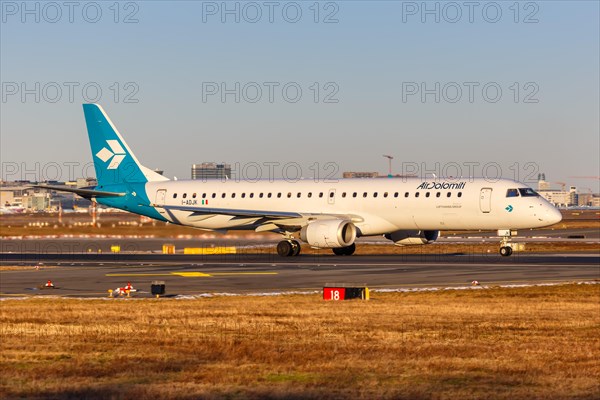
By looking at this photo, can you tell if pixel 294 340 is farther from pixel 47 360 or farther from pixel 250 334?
pixel 47 360

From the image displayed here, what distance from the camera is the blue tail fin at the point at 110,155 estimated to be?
7125 cm

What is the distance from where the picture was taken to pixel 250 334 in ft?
76.3

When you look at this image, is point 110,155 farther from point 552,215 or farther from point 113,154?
point 552,215

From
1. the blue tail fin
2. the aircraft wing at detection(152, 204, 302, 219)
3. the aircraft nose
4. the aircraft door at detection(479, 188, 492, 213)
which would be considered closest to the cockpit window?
the aircraft nose

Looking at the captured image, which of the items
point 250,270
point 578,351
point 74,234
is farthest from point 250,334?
point 74,234

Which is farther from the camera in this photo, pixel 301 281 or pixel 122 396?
pixel 301 281

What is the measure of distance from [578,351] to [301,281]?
71.8 ft

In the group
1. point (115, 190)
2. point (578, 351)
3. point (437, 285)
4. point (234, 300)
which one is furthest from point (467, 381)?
point (115, 190)

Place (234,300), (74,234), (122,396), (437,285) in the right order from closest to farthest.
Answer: (122,396)
(234,300)
(437,285)
(74,234)

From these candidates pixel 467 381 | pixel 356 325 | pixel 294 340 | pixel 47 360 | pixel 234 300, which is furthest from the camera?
pixel 234 300

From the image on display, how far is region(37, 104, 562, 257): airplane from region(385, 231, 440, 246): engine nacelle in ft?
0.20

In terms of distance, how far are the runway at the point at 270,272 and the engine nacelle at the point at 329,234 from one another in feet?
3.06

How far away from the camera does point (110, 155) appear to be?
71625 mm

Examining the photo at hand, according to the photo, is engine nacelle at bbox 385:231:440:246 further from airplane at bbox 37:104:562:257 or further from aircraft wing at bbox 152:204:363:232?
aircraft wing at bbox 152:204:363:232
